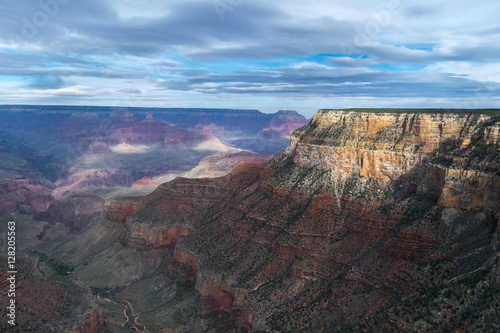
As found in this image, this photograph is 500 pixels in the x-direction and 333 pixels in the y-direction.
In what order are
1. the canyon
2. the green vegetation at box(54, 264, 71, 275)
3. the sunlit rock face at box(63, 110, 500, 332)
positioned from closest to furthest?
the sunlit rock face at box(63, 110, 500, 332) < the canyon < the green vegetation at box(54, 264, 71, 275)

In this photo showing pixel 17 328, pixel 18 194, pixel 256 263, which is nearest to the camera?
pixel 17 328

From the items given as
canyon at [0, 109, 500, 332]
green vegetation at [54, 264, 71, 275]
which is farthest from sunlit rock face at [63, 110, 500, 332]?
green vegetation at [54, 264, 71, 275]

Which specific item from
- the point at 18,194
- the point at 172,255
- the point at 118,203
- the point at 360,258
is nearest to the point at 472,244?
the point at 360,258

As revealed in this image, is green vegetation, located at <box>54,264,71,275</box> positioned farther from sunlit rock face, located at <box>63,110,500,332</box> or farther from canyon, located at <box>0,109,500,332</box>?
sunlit rock face, located at <box>63,110,500,332</box>

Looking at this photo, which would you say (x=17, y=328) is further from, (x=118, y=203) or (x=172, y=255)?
(x=118, y=203)

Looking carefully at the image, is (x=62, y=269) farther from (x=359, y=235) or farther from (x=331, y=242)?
(x=359, y=235)

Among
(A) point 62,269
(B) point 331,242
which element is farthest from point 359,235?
(A) point 62,269

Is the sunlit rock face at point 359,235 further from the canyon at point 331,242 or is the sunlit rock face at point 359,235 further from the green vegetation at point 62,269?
the green vegetation at point 62,269

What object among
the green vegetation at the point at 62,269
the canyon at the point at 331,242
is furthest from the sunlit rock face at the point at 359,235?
the green vegetation at the point at 62,269
